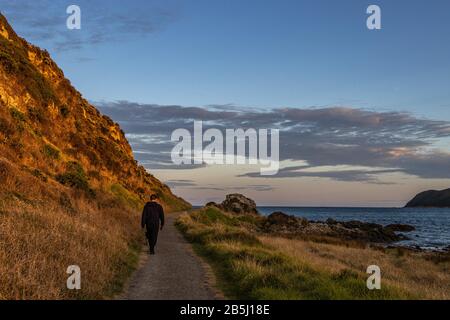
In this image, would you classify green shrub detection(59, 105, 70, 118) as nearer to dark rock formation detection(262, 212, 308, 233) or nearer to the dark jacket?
the dark jacket

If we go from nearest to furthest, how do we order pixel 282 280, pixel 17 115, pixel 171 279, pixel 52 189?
pixel 282 280
pixel 171 279
pixel 52 189
pixel 17 115

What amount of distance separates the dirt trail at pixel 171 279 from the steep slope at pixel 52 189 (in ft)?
2.26

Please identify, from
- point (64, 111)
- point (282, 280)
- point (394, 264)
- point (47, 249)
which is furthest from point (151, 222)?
point (64, 111)

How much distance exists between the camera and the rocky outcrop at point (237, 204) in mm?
70688

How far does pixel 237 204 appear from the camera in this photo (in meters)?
72.1

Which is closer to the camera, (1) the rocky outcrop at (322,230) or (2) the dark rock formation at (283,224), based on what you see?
A: (2) the dark rock formation at (283,224)

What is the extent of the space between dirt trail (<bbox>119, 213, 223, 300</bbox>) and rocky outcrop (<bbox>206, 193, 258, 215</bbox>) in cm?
5179

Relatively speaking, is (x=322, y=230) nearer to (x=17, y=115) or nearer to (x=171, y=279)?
(x=17, y=115)

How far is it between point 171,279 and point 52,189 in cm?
1099

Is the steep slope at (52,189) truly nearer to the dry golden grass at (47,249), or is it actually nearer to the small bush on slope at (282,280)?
the dry golden grass at (47,249)

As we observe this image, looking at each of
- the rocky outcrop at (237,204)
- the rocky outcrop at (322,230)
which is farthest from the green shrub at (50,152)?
the rocky outcrop at (237,204)
